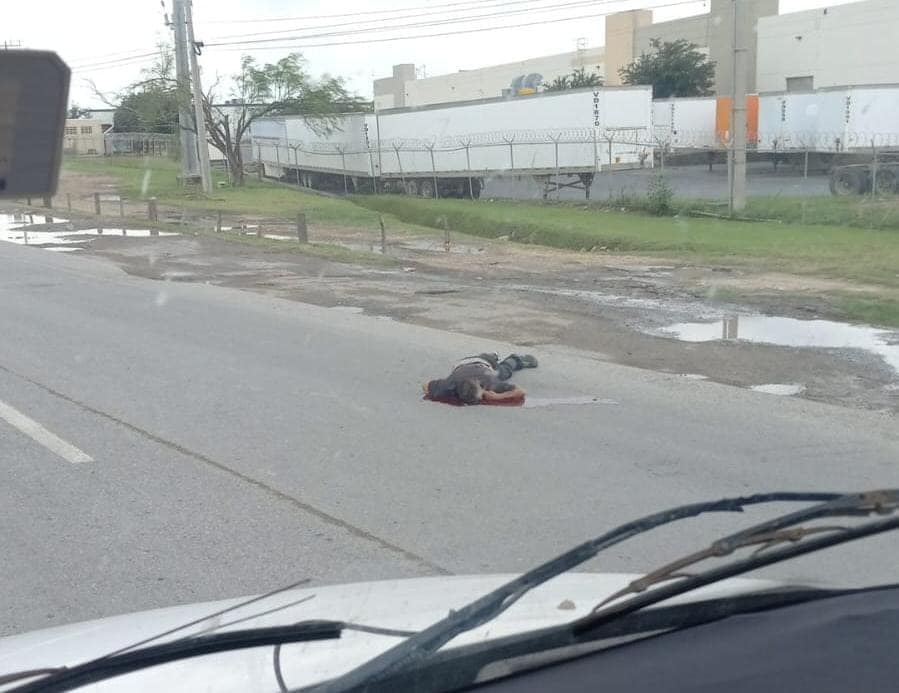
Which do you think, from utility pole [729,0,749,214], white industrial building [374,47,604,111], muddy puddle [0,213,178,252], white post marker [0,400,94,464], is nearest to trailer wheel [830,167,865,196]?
utility pole [729,0,749,214]

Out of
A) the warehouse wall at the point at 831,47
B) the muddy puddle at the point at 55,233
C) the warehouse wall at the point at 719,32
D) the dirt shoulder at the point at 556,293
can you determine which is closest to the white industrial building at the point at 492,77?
the warehouse wall at the point at 719,32

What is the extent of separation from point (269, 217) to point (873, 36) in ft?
115

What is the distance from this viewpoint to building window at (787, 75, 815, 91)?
198 ft

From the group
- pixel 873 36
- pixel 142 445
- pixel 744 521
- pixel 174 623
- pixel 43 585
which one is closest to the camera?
pixel 174 623

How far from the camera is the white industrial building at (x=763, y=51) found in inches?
2197

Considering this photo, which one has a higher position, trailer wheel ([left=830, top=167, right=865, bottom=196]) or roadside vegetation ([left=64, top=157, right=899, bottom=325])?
trailer wheel ([left=830, top=167, right=865, bottom=196])

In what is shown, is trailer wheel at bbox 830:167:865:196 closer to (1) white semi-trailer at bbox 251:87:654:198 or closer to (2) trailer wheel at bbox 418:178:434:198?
(1) white semi-trailer at bbox 251:87:654:198

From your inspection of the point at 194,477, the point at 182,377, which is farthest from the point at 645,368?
the point at 194,477

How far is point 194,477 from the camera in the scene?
7348mm

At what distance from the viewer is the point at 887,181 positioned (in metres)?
33.6

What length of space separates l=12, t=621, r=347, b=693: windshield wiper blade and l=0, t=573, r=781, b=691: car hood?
34 mm

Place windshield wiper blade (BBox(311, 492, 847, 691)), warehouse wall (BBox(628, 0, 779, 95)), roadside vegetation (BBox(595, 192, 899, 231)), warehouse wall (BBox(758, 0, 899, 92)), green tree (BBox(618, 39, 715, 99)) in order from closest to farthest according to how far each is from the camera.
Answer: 1. windshield wiper blade (BBox(311, 492, 847, 691))
2. roadside vegetation (BBox(595, 192, 899, 231))
3. warehouse wall (BBox(758, 0, 899, 92))
4. green tree (BBox(618, 39, 715, 99))
5. warehouse wall (BBox(628, 0, 779, 95))

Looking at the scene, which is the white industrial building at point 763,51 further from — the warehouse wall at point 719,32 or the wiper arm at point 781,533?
the wiper arm at point 781,533

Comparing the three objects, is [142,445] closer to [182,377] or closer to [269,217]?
[182,377]
